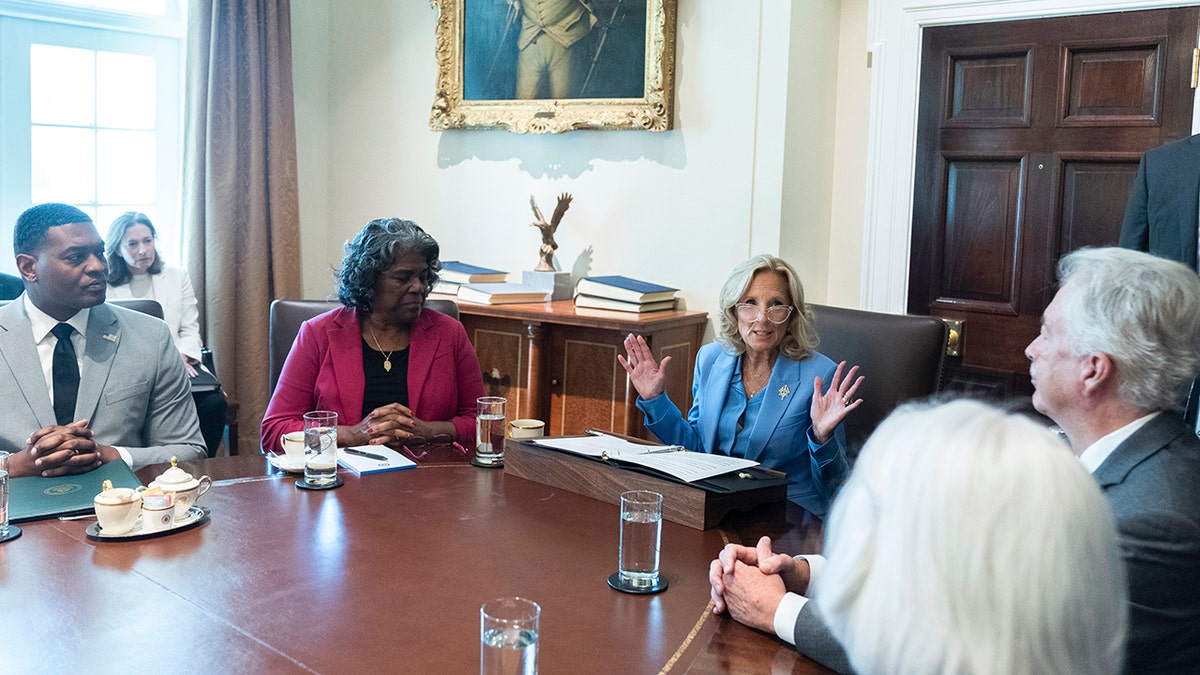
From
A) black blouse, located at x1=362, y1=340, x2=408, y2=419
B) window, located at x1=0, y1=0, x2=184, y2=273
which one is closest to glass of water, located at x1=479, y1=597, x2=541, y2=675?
Result: black blouse, located at x1=362, y1=340, x2=408, y2=419

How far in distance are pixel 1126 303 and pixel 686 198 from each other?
2.57 metres

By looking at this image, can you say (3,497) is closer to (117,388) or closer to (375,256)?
(117,388)

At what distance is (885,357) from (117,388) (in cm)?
189

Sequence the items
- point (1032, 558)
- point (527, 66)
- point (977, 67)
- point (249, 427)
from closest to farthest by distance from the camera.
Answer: point (1032, 558) → point (977, 67) → point (527, 66) → point (249, 427)

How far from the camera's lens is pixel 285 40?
4707 millimetres

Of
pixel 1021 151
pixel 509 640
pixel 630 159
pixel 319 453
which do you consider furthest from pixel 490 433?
pixel 1021 151

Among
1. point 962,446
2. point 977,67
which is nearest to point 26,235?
point 962,446

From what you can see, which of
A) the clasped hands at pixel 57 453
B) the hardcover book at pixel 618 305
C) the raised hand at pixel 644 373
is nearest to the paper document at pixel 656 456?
the raised hand at pixel 644 373

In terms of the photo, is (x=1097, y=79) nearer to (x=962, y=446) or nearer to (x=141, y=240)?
(x=962, y=446)

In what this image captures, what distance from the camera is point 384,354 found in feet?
8.99

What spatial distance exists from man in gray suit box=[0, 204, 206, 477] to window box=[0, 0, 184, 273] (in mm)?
2147

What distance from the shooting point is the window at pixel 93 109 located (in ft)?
13.9

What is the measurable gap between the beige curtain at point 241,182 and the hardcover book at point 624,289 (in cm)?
157

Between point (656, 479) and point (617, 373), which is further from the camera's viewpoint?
point (617, 373)
